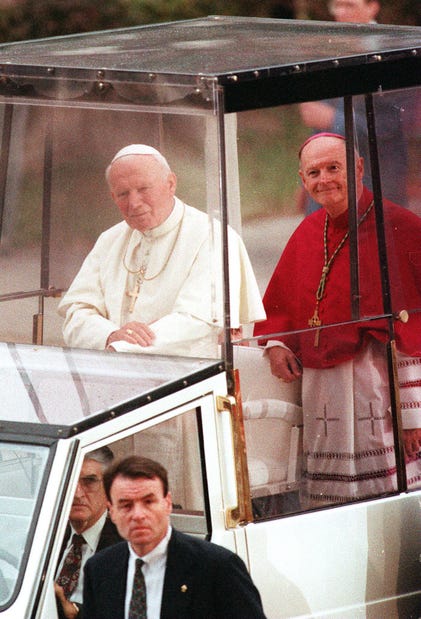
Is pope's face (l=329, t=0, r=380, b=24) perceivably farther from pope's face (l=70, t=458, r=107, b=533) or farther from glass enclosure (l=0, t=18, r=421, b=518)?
pope's face (l=70, t=458, r=107, b=533)

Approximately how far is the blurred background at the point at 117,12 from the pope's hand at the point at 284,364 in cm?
1281

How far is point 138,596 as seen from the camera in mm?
4211

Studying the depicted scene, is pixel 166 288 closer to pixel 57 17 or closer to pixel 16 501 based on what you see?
pixel 16 501

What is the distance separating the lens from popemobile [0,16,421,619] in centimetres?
438

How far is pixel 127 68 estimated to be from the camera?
4855 mm

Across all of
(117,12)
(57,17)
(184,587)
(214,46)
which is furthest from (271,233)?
(57,17)

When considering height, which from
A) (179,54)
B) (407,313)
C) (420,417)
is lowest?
(420,417)

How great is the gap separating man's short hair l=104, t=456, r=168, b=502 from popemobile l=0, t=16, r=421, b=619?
58 mm

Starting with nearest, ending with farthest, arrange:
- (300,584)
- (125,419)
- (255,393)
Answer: (125,419) < (300,584) < (255,393)

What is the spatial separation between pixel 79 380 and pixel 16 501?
0.52 m

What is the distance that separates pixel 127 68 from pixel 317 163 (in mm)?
838

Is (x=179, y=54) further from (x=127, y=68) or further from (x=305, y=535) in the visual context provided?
(x=305, y=535)

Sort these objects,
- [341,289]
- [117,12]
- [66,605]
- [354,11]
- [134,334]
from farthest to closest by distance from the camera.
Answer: [117,12], [354,11], [341,289], [134,334], [66,605]

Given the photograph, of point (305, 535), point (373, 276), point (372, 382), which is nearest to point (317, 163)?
point (373, 276)
